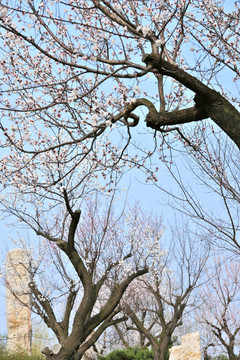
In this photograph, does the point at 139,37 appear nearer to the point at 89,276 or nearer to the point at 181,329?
the point at 89,276

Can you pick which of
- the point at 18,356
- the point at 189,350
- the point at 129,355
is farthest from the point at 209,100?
the point at 18,356

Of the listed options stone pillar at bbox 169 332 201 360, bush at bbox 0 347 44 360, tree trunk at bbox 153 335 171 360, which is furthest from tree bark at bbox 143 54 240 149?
bush at bbox 0 347 44 360

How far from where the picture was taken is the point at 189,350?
9867 millimetres

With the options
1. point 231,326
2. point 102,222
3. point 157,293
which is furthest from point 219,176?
point 231,326

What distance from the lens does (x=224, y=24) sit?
618 cm

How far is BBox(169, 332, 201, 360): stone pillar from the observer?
9.73 meters

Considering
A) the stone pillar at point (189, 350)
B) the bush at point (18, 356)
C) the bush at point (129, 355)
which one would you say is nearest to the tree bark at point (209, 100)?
the stone pillar at point (189, 350)

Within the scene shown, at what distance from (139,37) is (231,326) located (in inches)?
463

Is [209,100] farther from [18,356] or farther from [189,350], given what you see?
[18,356]

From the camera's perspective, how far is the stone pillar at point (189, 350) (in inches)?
383

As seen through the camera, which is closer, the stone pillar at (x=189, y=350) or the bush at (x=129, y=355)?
the stone pillar at (x=189, y=350)

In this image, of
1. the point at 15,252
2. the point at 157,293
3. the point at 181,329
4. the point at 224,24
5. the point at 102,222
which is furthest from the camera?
the point at 181,329

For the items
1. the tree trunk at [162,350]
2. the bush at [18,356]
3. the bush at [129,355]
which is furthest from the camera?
the bush at [18,356]

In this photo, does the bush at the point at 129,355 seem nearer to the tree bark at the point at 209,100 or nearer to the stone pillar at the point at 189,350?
the stone pillar at the point at 189,350
